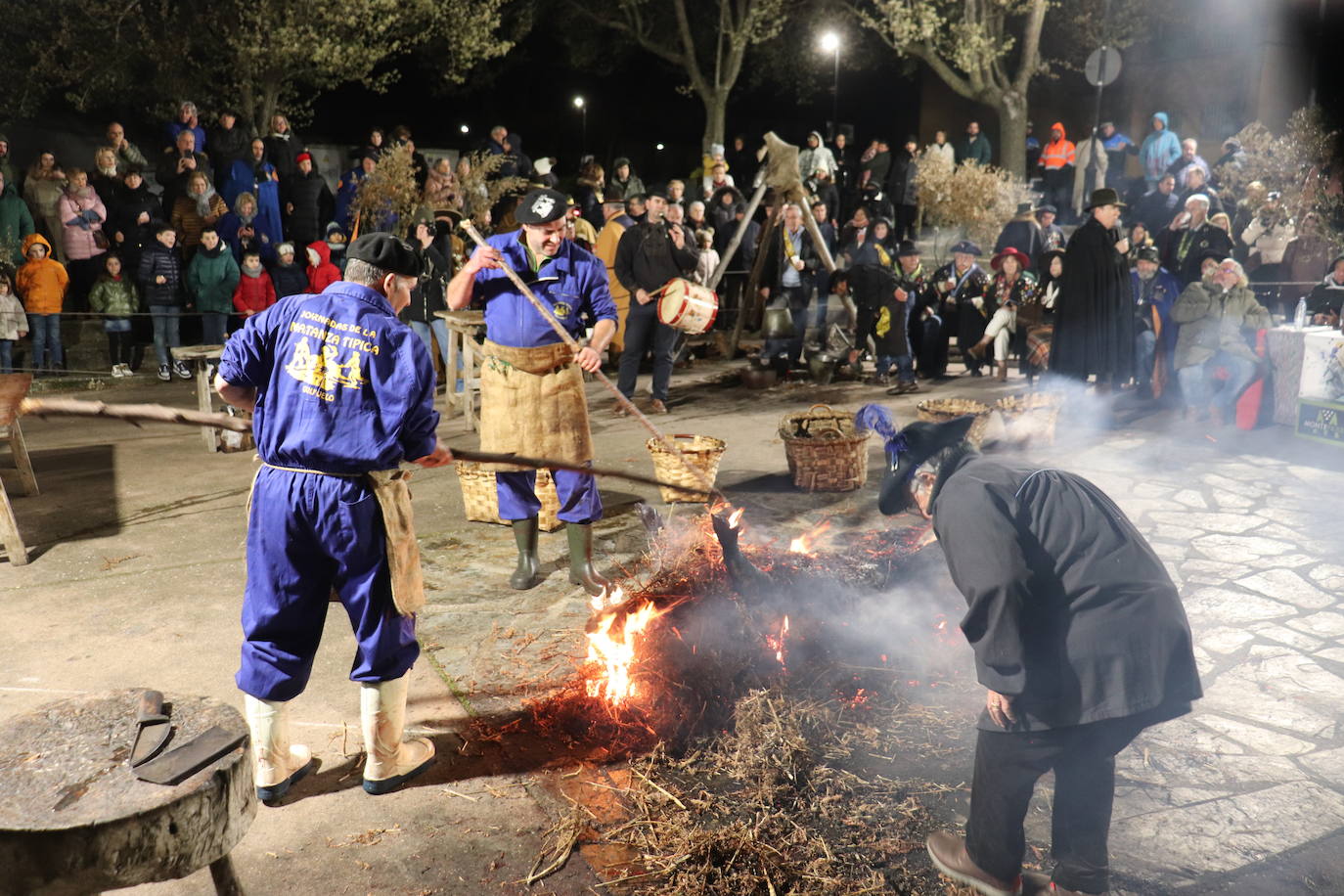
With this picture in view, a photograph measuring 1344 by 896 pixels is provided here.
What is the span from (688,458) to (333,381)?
416 cm

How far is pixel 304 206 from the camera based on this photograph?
14539 mm

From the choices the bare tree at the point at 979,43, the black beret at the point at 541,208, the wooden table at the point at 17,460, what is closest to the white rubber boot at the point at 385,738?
the black beret at the point at 541,208

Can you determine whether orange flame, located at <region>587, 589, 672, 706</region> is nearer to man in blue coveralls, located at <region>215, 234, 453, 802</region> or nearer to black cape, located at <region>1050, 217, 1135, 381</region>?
man in blue coveralls, located at <region>215, 234, 453, 802</region>

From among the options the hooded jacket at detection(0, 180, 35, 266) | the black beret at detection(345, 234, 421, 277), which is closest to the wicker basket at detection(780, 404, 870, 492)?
the black beret at detection(345, 234, 421, 277)

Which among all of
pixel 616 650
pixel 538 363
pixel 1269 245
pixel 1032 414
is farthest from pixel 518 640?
pixel 1269 245

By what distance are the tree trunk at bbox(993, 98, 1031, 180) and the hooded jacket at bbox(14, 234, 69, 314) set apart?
17.4 m

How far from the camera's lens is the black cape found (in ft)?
33.3

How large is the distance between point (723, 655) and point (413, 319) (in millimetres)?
8349

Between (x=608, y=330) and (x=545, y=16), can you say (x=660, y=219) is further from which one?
(x=545, y=16)

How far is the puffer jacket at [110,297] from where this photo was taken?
1288 centimetres

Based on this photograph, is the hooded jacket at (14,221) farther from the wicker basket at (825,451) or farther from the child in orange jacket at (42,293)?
the wicker basket at (825,451)

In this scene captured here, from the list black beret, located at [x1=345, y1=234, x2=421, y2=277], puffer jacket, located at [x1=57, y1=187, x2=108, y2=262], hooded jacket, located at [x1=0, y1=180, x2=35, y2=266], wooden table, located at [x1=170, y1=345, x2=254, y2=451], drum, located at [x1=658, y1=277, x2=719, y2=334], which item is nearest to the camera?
black beret, located at [x1=345, y1=234, x2=421, y2=277]

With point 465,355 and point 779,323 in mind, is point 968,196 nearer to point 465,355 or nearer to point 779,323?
point 779,323

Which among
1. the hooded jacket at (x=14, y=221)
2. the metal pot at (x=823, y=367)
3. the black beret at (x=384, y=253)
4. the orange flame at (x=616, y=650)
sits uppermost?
the hooded jacket at (x=14, y=221)
